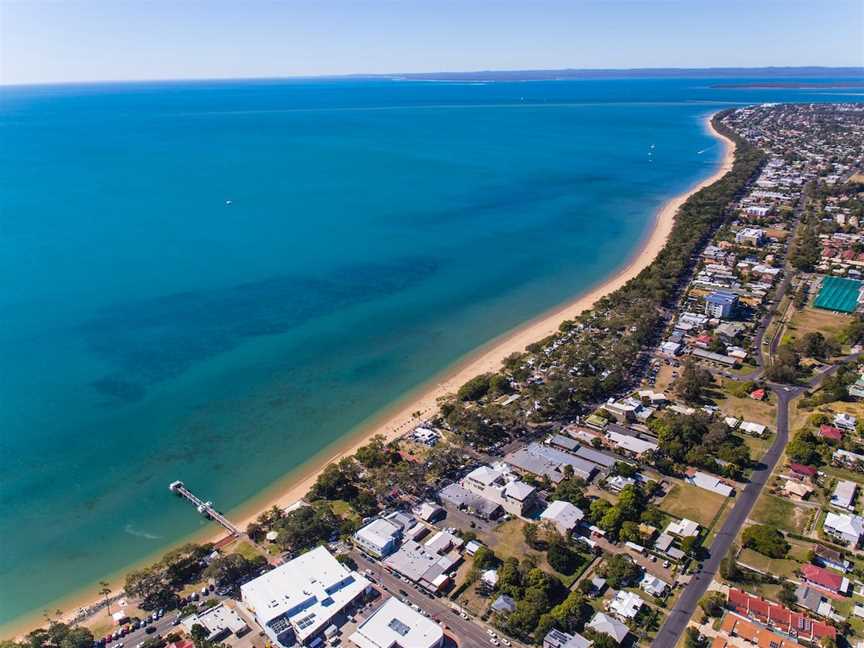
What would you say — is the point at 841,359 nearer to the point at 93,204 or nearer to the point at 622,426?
the point at 622,426

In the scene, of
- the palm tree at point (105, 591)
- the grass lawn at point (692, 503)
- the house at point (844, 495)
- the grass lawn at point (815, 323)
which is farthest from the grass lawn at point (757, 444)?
the palm tree at point (105, 591)

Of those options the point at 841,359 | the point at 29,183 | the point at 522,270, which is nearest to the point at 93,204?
the point at 29,183

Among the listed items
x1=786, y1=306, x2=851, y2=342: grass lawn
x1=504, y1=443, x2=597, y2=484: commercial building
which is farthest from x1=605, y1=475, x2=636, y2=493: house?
x1=786, y1=306, x2=851, y2=342: grass lawn

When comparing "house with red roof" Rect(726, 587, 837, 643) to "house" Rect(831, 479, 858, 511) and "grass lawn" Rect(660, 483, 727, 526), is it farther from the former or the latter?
"house" Rect(831, 479, 858, 511)

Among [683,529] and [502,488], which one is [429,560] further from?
[683,529]

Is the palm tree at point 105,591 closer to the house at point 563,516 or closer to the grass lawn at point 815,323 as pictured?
the house at point 563,516

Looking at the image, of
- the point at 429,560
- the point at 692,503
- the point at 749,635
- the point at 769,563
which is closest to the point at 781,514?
the point at 769,563
